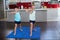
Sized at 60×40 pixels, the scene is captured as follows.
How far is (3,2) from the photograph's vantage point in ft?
46.4

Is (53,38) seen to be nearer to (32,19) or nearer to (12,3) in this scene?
(32,19)

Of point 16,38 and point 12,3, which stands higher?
point 12,3

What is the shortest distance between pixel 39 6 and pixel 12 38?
6.98 meters

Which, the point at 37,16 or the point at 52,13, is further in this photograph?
the point at 52,13

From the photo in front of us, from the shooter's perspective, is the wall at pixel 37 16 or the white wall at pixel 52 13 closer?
the wall at pixel 37 16

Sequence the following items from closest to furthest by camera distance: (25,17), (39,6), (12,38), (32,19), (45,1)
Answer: (12,38), (32,19), (25,17), (39,6), (45,1)

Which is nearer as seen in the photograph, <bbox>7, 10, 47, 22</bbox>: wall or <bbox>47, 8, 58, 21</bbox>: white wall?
<bbox>7, 10, 47, 22</bbox>: wall

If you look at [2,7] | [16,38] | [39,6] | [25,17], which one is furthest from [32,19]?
[2,7]

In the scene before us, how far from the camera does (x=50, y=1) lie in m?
14.4

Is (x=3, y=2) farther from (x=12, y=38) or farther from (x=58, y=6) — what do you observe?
(x=12, y=38)

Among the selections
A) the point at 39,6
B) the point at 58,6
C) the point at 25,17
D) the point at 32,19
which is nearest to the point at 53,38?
the point at 32,19

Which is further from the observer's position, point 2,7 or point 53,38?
point 2,7

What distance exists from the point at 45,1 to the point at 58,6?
1142 millimetres

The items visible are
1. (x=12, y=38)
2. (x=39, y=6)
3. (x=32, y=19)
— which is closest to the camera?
(x=12, y=38)
